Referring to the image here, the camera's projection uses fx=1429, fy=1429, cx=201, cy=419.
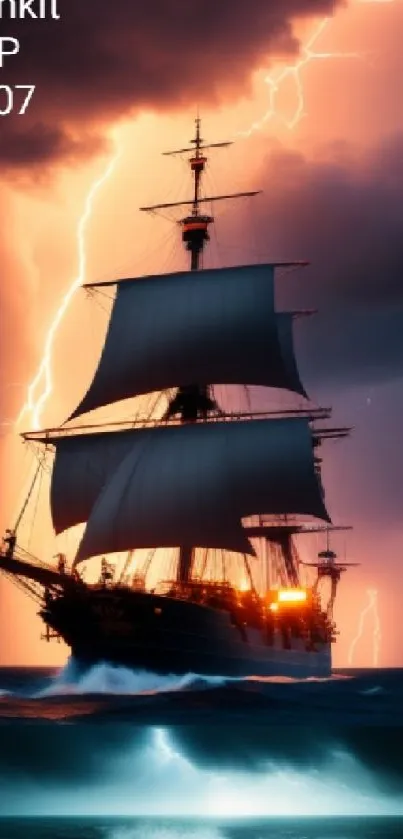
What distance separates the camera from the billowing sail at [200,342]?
4262 inches

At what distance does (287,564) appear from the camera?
139 metres

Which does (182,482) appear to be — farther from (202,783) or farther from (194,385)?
(202,783)

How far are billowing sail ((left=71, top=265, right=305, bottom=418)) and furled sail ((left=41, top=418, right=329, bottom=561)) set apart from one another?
12.4 ft

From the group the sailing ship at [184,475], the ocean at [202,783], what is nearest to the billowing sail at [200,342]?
the sailing ship at [184,475]

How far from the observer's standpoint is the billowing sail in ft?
355

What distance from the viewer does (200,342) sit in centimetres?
10938

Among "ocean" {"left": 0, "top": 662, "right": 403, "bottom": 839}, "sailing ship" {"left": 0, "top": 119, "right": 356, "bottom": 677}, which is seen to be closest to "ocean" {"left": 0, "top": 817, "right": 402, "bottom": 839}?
"ocean" {"left": 0, "top": 662, "right": 403, "bottom": 839}

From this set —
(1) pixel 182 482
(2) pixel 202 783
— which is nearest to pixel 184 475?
(1) pixel 182 482

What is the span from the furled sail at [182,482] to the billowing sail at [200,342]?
12.4 ft

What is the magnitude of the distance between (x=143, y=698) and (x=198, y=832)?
54.2 meters

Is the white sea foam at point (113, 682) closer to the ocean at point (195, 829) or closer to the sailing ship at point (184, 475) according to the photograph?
the sailing ship at point (184, 475)

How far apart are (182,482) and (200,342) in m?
13.8

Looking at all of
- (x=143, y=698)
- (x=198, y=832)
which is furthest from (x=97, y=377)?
(x=198, y=832)

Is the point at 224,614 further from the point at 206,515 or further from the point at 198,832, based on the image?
the point at 198,832
